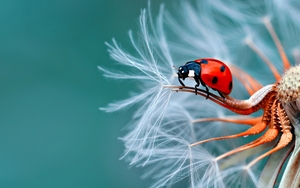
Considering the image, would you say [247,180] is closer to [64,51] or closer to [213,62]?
[213,62]

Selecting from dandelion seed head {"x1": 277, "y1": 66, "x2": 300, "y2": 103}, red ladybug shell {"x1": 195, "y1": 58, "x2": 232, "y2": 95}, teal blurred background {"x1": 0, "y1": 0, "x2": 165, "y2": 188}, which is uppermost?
teal blurred background {"x1": 0, "y1": 0, "x2": 165, "y2": 188}

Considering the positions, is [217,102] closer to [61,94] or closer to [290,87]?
[290,87]

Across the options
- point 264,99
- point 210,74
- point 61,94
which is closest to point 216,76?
point 210,74

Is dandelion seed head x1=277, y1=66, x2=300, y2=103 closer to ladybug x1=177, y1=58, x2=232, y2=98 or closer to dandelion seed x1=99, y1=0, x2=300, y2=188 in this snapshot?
dandelion seed x1=99, y1=0, x2=300, y2=188

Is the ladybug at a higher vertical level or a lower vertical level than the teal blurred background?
lower

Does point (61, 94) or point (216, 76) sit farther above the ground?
point (61, 94)

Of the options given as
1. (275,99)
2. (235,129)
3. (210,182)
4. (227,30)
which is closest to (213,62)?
(275,99)

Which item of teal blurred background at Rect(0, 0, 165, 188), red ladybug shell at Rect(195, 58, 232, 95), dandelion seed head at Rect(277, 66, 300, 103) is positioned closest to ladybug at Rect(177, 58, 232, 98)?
red ladybug shell at Rect(195, 58, 232, 95)
